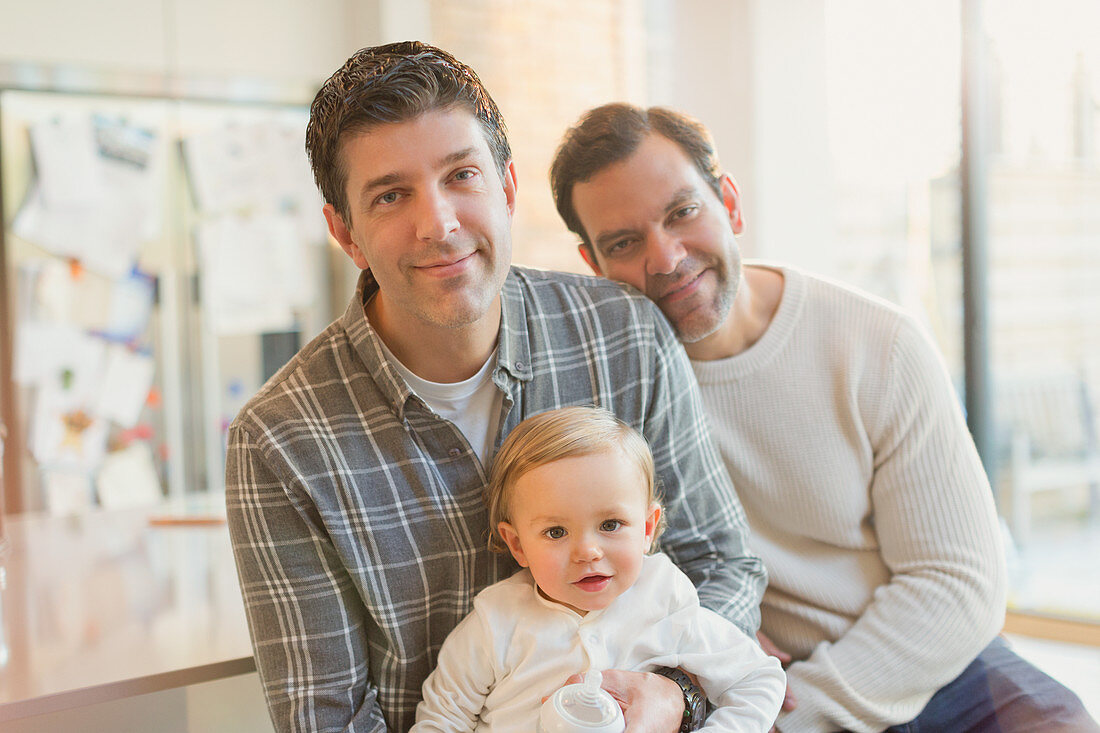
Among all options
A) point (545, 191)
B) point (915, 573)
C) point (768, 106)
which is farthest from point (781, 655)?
point (545, 191)

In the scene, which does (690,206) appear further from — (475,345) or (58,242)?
(58,242)

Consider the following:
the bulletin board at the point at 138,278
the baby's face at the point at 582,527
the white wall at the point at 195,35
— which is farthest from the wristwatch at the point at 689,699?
the white wall at the point at 195,35

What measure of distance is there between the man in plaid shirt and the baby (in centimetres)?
6

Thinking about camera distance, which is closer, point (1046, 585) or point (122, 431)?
point (1046, 585)

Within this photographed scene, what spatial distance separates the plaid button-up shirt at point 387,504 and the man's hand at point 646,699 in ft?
0.60

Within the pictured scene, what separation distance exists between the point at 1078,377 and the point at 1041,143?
76cm

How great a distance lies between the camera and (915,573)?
1526 millimetres

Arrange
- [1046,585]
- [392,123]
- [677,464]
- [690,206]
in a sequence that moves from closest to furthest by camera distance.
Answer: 1. [392,123]
2. [677,464]
3. [690,206]
4. [1046,585]

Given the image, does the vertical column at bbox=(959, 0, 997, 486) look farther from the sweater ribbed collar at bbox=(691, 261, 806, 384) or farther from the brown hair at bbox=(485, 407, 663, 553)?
the brown hair at bbox=(485, 407, 663, 553)

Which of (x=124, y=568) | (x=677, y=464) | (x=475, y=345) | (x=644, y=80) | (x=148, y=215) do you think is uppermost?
(x=644, y=80)

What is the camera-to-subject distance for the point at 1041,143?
10.3 ft

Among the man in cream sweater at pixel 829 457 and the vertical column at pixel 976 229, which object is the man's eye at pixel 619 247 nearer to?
the man in cream sweater at pixel 829 457

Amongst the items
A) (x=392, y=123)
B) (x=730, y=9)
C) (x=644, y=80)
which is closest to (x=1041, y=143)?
(x=730, y=9)

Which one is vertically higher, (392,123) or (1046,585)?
(392,123)
